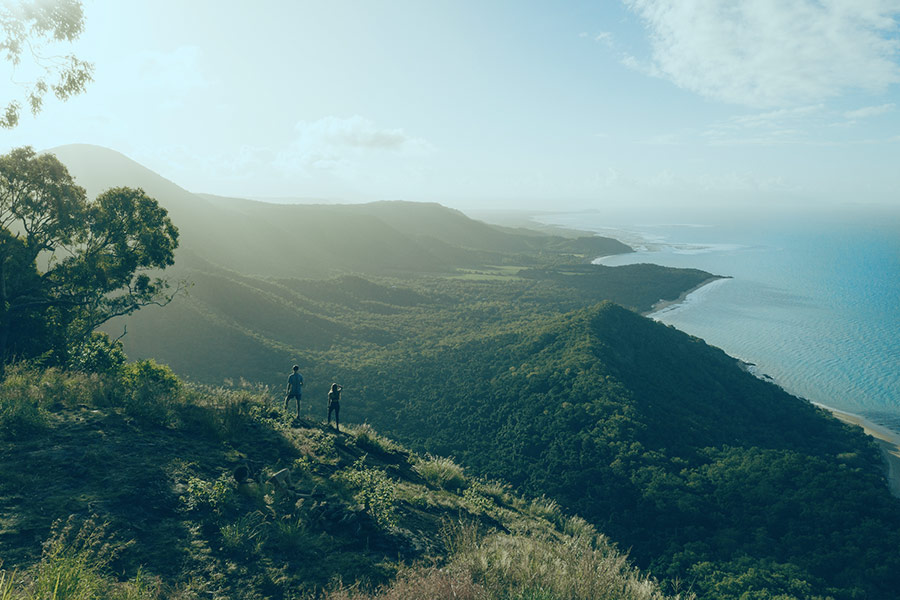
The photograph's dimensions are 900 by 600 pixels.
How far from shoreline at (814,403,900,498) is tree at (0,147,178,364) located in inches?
2202

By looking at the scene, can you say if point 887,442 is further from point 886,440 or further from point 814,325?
point 814,325

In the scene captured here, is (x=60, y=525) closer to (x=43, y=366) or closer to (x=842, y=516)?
(x=43, y=366)

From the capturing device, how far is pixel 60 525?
664 cm

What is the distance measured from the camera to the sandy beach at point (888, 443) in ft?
125

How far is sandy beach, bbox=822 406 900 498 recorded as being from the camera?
38088 millimetres

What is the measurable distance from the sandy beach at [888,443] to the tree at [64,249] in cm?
5626

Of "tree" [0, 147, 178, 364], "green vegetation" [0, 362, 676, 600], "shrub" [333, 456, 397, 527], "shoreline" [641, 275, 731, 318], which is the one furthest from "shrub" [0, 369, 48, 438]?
"shoreline" [641, 275, 731, 318]

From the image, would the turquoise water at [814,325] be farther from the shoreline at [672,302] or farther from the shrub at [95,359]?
the shrub at [95,359]

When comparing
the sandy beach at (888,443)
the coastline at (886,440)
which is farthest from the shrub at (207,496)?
the sandy beach at (888,443)

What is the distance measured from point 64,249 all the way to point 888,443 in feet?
233

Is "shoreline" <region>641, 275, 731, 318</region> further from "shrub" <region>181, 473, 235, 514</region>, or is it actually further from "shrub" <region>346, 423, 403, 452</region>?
"shrub" <region>181, 473, 235, 514</region>

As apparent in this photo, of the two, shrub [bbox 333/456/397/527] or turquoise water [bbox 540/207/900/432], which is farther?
turquoise water [bbox 540/207/900/432]

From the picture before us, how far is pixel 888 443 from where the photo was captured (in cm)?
4525

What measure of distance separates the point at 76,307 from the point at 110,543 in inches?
690
